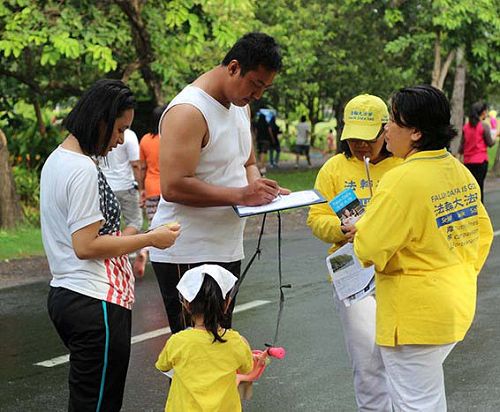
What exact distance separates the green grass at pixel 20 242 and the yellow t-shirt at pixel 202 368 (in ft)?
25.3

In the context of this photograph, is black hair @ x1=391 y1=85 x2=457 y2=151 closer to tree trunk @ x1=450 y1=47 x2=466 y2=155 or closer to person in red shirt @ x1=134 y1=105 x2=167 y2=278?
person in red shirt @ x1=134 y1=105 x2=167 y2=278

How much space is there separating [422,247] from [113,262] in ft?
4.09

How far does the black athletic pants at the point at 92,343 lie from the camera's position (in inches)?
146

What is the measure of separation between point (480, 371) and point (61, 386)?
2768 millimetres

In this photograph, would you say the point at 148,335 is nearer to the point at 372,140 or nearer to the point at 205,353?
the point at 372,140

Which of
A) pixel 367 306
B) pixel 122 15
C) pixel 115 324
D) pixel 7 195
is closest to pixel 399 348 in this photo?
pixel 367 306

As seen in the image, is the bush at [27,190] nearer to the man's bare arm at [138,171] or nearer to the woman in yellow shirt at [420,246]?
the man's bare arm at [138,171]

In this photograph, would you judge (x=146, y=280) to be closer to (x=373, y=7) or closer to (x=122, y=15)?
(x=122, y=15)

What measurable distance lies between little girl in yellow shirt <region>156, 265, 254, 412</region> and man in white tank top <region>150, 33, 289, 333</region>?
0.13 metres

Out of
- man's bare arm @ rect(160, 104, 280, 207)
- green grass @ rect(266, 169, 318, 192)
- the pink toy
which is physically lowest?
green grass @ rect(266, 169, 318, 192)

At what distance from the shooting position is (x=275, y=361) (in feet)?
21.4

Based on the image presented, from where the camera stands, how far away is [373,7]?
877 inches

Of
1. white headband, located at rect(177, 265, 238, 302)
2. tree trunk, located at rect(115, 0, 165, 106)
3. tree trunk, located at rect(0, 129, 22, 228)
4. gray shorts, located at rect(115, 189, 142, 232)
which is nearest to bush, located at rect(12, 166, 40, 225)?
tree trunk, located at rect(0, 129, 22, 228)

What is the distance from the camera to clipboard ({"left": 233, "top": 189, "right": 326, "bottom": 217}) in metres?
3.91
